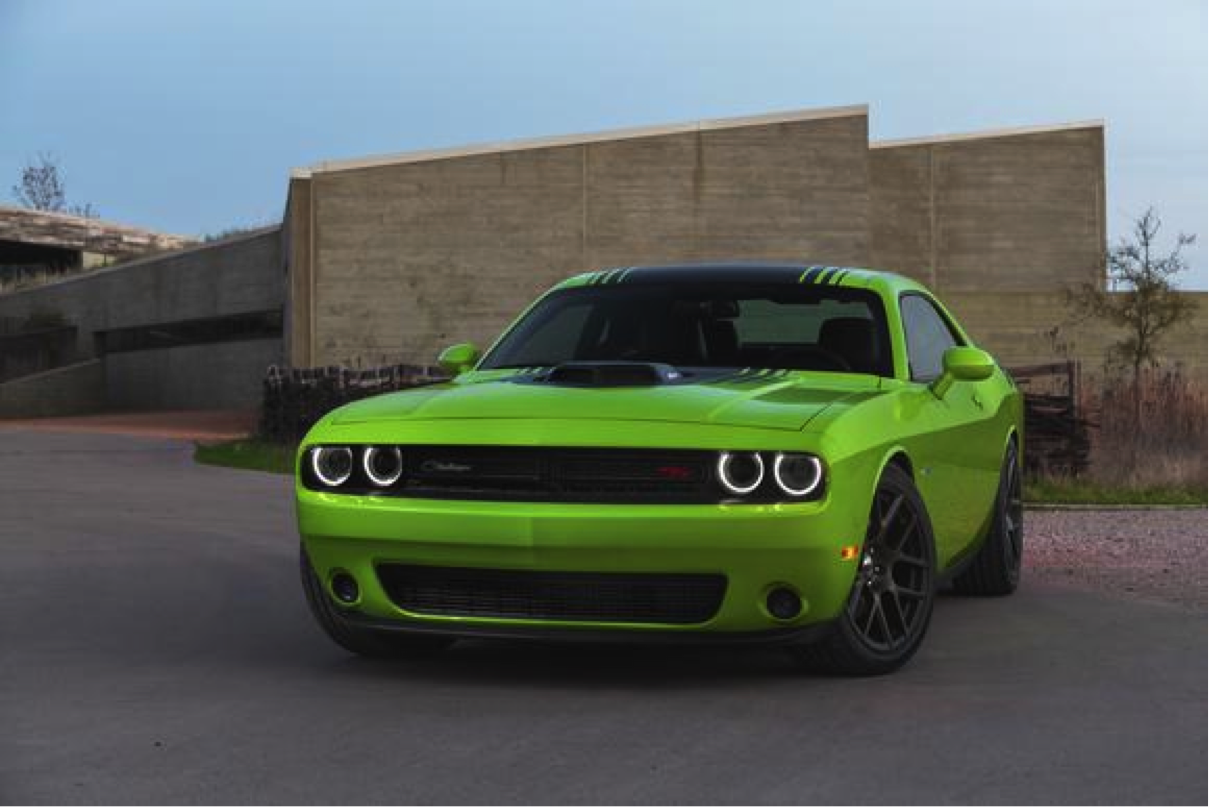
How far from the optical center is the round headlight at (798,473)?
492 centimetres

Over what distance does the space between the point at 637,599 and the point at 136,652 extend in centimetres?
222

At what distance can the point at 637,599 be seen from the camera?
5.00m

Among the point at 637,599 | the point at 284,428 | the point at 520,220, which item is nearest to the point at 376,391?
the point at 284,428

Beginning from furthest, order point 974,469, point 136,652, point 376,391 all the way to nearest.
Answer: point 376,391, point 974,469, point 136,652

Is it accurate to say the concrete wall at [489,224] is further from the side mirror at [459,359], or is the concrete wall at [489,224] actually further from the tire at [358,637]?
the tire at [358,637]

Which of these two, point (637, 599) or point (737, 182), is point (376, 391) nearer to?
point (737, 182)

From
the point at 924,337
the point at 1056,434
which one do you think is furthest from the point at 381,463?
the point at 1056,434

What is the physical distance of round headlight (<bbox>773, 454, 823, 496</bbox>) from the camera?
194 inches

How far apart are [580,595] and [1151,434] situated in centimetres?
1160

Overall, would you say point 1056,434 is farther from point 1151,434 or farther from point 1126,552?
point 1126,552

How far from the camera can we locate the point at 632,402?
203 inches

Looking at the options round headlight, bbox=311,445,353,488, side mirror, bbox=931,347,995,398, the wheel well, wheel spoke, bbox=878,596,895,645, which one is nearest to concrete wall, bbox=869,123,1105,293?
side mirror, bbox=931,347,995,398

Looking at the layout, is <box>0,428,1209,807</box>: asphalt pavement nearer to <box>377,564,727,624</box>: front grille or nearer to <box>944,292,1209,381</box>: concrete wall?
<box>377,564,727,624</box>: front grille

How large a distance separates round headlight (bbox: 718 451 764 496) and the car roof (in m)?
1.75
